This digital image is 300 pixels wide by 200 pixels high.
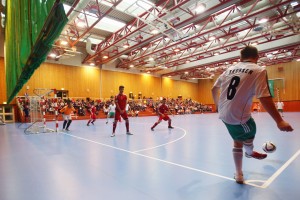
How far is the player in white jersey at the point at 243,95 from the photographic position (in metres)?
2.28

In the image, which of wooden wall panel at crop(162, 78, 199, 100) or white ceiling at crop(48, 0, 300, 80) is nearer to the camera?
white ceiling at crop(48, 0, 300, 80)

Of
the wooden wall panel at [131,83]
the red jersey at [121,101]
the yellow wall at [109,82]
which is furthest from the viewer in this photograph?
the wooden wall panel at [131,83]

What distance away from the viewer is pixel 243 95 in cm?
242

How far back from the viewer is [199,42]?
64.4 feet

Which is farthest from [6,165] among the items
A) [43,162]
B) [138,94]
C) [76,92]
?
[138,94]

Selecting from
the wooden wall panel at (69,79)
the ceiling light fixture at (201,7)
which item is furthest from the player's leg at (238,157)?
the wooden wall panel at (69,79)

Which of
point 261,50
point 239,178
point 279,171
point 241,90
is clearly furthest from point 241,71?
point 261,50

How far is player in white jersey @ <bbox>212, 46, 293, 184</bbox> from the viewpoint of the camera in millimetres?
2281

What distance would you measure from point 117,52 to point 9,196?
19982mm

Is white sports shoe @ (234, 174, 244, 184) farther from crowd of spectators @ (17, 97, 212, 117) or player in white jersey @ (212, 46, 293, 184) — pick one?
crowd of spectators @ (17, 97, 212, 117)

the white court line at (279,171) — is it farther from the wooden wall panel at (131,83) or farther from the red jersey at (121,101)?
the wooden wall panel at (131,83)

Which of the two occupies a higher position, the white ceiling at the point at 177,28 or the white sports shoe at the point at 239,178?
the white ceiling at the point at 177,28

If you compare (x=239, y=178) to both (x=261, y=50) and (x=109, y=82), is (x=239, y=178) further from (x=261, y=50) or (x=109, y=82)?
(x=109, y=82)

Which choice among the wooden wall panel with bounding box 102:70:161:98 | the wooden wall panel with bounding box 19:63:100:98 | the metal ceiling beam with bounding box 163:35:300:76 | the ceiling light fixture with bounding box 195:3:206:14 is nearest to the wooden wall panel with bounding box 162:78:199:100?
the wooden wall panel with bounding box 102:70:161:98
